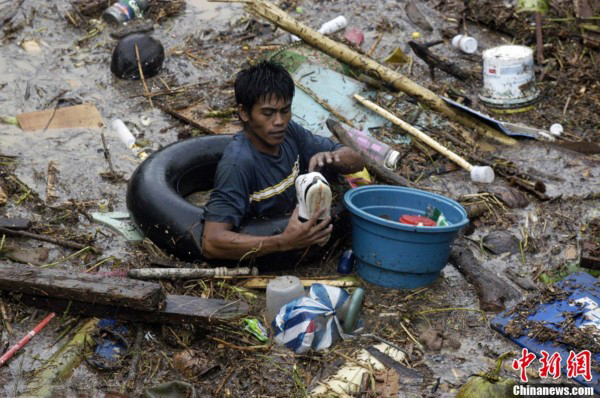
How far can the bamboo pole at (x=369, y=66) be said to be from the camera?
7.54 metres

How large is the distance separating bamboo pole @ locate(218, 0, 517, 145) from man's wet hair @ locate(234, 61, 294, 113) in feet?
9.16

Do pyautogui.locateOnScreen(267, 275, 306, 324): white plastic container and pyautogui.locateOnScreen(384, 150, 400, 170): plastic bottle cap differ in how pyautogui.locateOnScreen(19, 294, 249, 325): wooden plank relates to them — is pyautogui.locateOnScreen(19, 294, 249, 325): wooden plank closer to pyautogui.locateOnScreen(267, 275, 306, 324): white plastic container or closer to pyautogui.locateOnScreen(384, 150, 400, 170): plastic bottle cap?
pyautogui.locateOnScreen(267, 275, 306, 324): white plastic container

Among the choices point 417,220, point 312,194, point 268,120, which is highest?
point 268,120

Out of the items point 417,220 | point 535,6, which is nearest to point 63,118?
point 417,220

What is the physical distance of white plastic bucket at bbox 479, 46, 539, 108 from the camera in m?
7.82

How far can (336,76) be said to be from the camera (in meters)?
7.69

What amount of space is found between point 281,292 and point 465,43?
5054 mm

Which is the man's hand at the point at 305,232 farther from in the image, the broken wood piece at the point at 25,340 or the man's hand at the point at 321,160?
the broken wood piece at the point at 25,340

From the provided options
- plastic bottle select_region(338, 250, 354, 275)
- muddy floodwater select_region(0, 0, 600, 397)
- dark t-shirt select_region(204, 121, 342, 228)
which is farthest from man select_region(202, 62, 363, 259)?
plastic bottle select_region(338, 250, 354, 275)

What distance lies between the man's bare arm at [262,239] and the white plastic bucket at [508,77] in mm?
3643

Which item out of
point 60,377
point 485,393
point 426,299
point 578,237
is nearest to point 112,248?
point 60,377

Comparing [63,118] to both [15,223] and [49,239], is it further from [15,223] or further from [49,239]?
[49,239]

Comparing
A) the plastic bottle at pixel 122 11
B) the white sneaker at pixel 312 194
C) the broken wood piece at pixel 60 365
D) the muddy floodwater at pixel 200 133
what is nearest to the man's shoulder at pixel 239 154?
the white sneaker at pixel 312 194

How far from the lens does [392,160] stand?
6.80 meters
